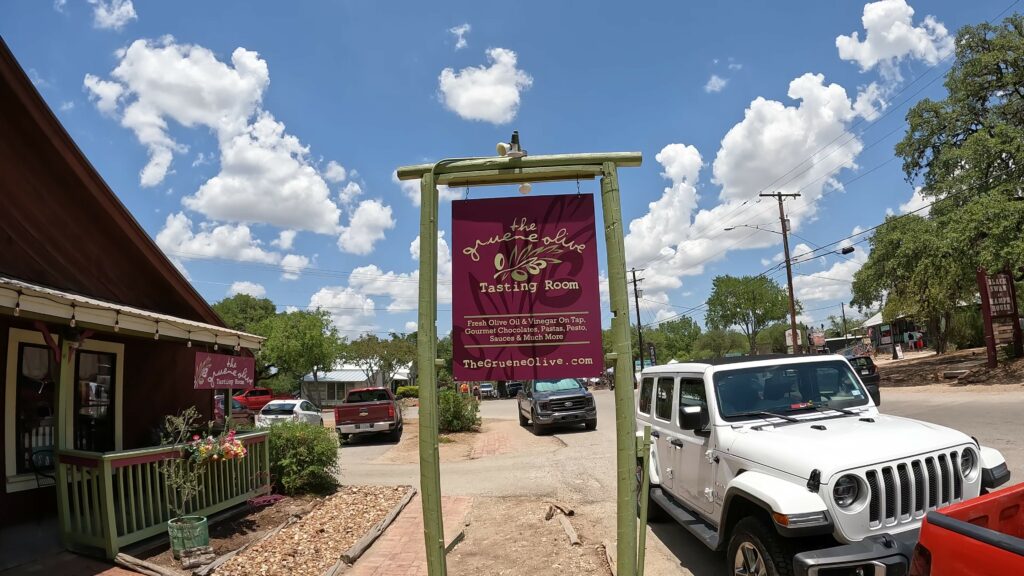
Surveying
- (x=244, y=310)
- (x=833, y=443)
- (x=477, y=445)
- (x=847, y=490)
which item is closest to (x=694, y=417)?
(x=833, y=443)

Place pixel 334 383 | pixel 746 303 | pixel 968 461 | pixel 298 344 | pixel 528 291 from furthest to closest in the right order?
pixel 746 303
pixel 334 383
pixel 298 344
pixel 968 461
pixel 528 291

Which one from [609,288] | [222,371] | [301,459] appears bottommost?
[301,459]

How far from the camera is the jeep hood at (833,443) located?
385 cm

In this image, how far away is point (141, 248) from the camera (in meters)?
8.41

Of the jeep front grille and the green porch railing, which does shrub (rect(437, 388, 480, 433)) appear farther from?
the jeep front grille

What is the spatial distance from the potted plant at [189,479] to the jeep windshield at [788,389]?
16.9 feet

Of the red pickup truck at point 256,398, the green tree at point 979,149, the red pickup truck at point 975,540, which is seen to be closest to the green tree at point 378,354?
the red pickup truck at point 256,398

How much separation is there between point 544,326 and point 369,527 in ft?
15.4

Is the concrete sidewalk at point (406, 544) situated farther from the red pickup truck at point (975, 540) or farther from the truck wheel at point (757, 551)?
the red pickup truck at point (975, 540)

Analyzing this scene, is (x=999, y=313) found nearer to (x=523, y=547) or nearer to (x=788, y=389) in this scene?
(x=788, y=389)

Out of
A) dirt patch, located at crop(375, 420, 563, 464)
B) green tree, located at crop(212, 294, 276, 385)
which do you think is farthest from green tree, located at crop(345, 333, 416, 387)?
dirt patch, located at crop(375, 420, 563, 464)

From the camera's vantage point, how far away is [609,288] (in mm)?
3645

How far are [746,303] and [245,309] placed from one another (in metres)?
57.6

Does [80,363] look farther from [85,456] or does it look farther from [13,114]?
[13,114]
